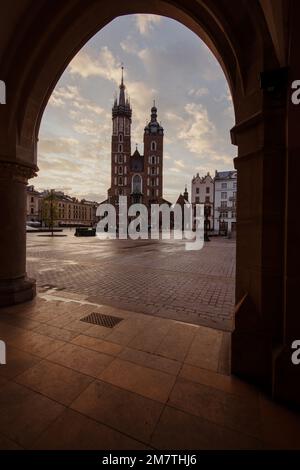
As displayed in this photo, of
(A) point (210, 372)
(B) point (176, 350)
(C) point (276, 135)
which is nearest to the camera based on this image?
(C) point (276, 135)

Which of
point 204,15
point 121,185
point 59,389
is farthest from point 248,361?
point 121,185

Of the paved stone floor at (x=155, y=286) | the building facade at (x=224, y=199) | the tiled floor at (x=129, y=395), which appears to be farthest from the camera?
the building facade at (x=224, y=199)

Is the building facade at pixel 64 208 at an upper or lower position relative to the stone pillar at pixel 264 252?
upper

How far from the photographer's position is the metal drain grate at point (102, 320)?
4.14 m

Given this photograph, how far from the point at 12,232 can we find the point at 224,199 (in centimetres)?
5804

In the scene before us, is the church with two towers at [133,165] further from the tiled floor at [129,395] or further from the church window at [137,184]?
the tiled floor at [129,395]

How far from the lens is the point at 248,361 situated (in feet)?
8.58

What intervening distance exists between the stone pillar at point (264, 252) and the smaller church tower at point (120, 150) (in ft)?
203

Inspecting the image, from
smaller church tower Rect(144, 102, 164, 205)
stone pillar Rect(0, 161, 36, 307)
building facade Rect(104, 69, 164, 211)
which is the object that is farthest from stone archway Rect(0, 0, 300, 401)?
smaller church tower Rect(144, 102, 164, 205)

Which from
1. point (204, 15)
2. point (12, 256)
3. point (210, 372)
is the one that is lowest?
point (210, 372)

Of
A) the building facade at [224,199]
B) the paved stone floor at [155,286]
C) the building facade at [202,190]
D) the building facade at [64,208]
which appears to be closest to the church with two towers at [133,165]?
the building facade at [202,190]
